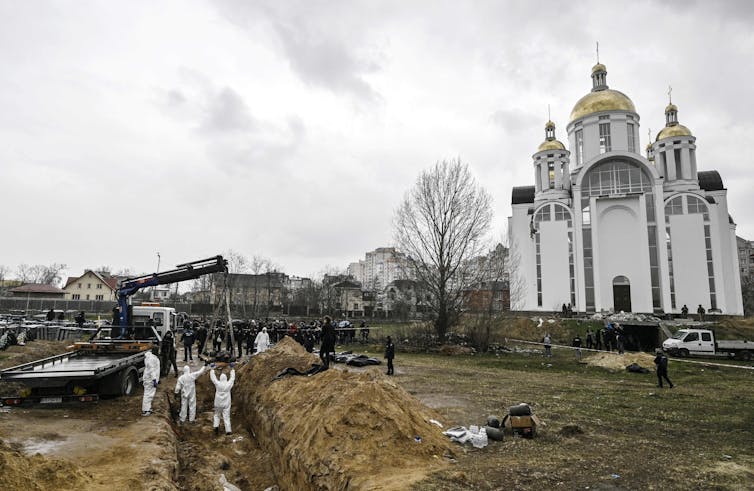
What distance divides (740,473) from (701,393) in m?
8.64

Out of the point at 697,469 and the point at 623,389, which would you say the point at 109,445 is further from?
the point at 623,389

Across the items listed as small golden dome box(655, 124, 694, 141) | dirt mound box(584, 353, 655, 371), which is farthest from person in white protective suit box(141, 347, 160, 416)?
small golden dome box(655, 124, 694, 141)

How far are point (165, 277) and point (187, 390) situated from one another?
7.12 m

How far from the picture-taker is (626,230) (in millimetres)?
42125

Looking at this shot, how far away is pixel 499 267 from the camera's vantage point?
31734 mm

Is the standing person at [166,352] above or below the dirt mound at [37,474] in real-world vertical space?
above

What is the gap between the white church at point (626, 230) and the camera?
40406mm

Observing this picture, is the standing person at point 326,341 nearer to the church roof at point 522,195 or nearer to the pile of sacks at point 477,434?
the pile of sacks at point 477,434

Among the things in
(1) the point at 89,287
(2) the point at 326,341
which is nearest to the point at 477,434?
(2) the point at 326,341

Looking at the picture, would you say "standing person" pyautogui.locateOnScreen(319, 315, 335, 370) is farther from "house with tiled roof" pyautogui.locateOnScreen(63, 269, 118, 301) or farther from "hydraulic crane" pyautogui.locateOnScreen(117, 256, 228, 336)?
"house with tiled roof" pyautogui.locateOnScreen(63, 269, 118, 301)

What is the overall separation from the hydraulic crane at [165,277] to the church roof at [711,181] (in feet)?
162

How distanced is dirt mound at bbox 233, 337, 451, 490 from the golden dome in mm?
45122

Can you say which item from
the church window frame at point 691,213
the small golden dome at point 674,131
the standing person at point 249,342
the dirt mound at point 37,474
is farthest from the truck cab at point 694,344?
the small golden dome at point 674,131

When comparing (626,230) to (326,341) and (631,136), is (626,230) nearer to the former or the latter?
(631,136)
